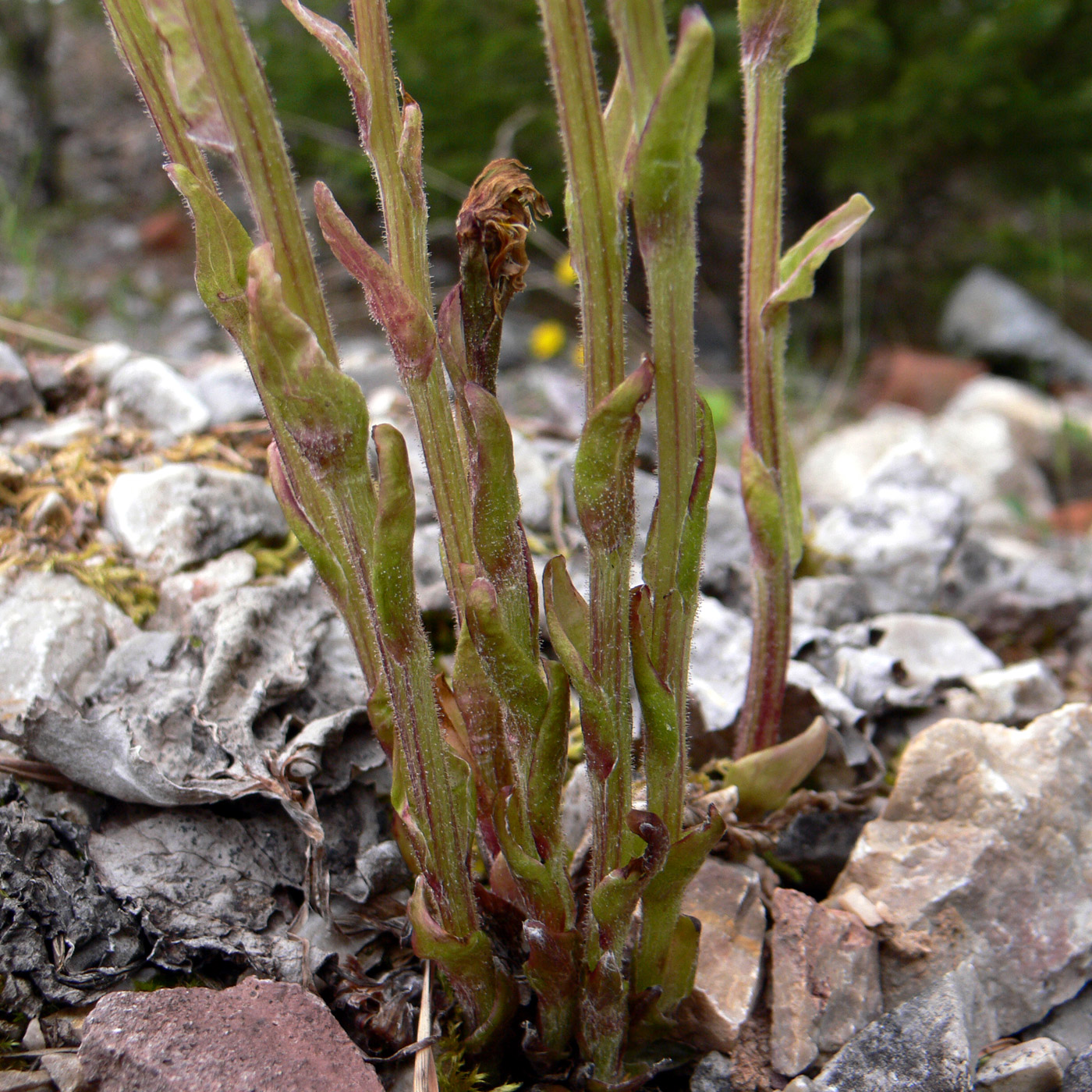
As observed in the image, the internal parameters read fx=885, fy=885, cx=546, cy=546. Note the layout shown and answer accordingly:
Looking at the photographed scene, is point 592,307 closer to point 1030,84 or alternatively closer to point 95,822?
point 95,822

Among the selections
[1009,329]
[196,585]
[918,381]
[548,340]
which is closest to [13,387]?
[196,585]

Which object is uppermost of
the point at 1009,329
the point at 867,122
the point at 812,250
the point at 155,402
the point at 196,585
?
the point at 867,122

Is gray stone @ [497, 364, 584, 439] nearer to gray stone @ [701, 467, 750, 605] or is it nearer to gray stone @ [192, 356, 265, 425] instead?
gray stone @ [701, 467, 750, 605]

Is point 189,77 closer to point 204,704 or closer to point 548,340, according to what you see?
point 204,704

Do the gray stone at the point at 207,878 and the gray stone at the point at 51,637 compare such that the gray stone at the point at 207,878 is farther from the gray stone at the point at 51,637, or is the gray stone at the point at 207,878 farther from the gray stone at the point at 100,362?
the gray stone at the point at 100,362

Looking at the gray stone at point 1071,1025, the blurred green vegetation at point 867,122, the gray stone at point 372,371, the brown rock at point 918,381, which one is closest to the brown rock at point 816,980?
the gray stone at point 1071,1025

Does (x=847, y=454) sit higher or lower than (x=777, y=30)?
lower

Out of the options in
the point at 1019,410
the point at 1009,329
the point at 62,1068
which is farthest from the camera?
the point at 1009,329
